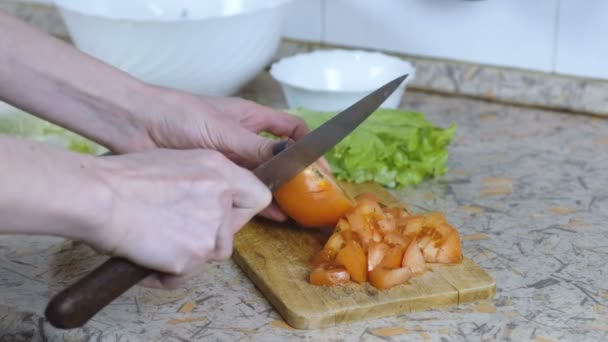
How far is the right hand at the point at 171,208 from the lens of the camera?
94 centimetres

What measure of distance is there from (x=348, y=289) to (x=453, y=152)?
23.2 inches

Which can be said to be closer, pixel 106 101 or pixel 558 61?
pixel 106 101

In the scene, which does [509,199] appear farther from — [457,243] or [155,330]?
[155,330]

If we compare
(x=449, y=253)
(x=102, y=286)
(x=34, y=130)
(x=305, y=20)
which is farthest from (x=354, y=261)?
(x=305, y=20)

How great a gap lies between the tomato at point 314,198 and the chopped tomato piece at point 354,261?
0.11 m

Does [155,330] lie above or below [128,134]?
below

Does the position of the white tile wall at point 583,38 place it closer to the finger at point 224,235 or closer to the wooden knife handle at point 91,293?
the finger at point 224,235

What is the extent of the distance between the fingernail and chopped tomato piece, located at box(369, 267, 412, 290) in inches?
8.6

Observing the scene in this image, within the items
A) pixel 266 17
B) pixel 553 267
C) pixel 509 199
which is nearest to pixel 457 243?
pixel 553 267

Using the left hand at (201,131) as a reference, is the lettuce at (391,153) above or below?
below

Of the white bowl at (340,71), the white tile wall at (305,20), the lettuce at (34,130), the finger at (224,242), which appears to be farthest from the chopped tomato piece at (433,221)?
the white tile wall at (305,20)

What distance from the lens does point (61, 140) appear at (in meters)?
1.63

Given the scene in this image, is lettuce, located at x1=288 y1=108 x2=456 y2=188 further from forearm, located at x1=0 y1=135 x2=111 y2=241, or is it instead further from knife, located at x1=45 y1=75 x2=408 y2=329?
forearm, located at x1=0 y1=135 x2=111 y2=241

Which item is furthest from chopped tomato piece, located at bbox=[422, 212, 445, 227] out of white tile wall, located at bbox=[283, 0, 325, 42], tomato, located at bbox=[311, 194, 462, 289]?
white tile wall, located at bbox=[283, 0, 325, 42]
